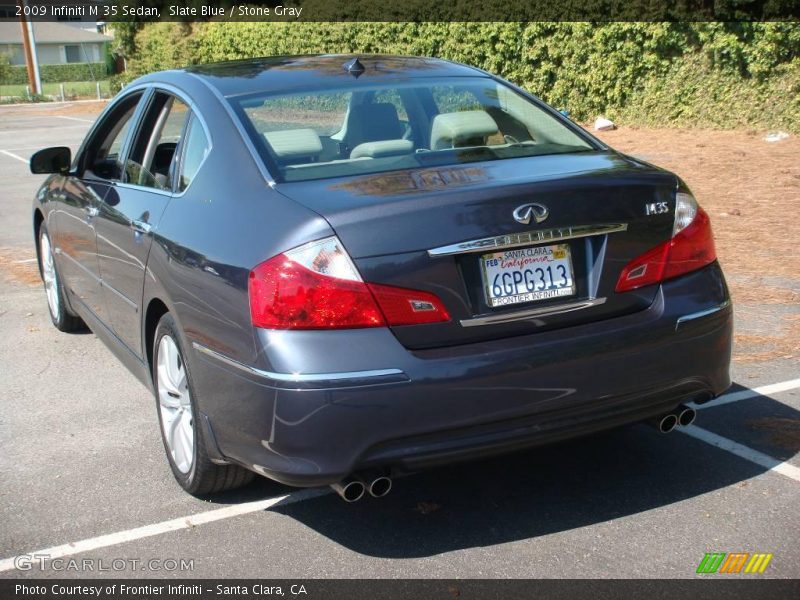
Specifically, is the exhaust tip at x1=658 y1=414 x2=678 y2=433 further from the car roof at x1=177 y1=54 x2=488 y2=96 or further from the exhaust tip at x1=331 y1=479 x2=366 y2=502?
the car roof at x1=177 y1=54 x2=488 y2=96

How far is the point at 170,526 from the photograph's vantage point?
4145mm

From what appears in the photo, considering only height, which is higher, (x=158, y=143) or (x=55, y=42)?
(x=158, y=143)

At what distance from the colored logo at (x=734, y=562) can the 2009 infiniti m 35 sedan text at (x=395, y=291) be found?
1.87 ft

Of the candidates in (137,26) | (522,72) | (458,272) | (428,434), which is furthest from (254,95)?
(137,26)

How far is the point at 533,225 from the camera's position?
3643 millimetres

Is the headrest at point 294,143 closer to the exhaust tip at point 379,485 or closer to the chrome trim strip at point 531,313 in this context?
the chrome trim strip at point 531,313

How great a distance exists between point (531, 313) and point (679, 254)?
0.73 meters

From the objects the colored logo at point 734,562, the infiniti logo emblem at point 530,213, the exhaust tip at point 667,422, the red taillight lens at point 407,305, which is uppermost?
the infiniti logo emblem at point 530,213

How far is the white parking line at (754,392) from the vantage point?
17.3 feet

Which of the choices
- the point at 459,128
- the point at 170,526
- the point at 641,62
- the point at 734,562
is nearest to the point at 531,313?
the point at 734,562

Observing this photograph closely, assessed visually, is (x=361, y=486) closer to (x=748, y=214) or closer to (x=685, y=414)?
(x=685, y=414)

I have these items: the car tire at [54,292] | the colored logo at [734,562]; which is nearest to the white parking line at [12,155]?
the car tire at [54,292]

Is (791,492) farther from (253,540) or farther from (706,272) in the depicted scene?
(253,540)

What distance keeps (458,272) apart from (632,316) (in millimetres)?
726
